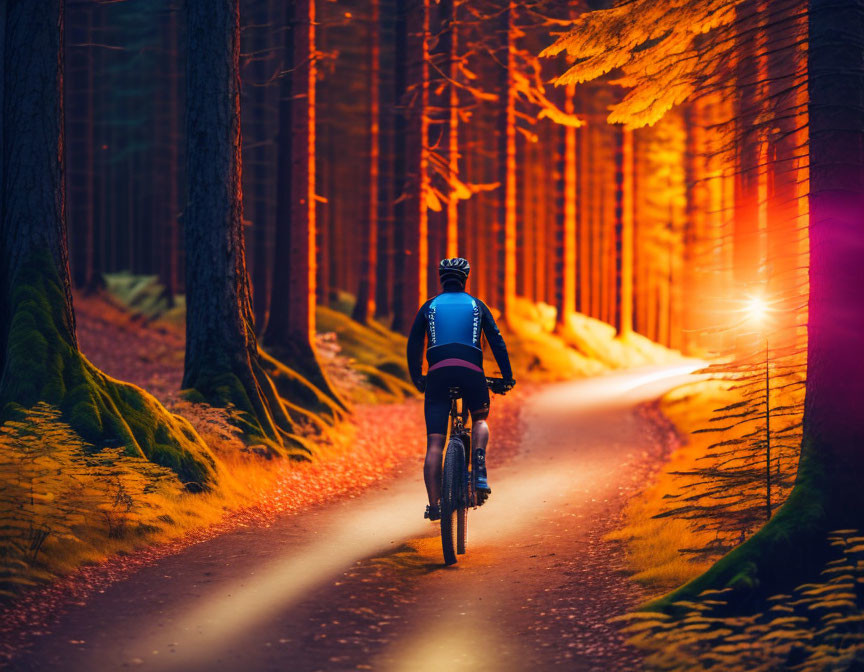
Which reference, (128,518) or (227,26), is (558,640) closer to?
(128,518)

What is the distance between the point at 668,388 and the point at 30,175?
58.9 feet

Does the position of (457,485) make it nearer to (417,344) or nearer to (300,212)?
(417,344)

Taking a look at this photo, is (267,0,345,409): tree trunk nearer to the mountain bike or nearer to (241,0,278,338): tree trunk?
(241,0,278,338): tree trunk

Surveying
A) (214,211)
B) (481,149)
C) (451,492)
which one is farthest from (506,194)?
(451,492)

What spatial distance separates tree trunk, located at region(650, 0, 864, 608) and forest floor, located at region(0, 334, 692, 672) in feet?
4.26

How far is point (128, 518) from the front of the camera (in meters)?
9.09

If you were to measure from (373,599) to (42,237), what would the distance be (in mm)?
6107

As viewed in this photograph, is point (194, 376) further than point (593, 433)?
No

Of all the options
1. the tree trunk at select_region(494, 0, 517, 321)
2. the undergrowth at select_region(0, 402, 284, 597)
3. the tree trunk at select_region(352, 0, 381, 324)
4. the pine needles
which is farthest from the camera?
the tree trunk at select_region(352, 0, 381, 324)

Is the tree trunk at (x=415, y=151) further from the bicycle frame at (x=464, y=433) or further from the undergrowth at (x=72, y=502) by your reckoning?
the bicycle frame at (x=464, y=433)

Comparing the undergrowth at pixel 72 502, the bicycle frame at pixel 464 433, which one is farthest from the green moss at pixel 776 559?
the undergrowth at pixel 72 502

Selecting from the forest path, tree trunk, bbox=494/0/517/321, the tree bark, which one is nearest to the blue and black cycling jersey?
the forest path

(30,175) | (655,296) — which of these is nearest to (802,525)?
(30,175)

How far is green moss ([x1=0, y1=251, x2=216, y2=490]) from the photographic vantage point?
1005cm
